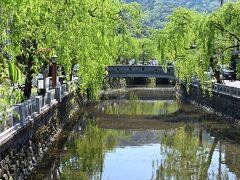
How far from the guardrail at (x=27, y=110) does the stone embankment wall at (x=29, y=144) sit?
0.18m

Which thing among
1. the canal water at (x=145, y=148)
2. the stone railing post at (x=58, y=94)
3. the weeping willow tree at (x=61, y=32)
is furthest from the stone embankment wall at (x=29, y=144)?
the weeping willow tree at (x=61, y=32)

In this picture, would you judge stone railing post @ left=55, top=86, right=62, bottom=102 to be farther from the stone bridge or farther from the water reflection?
the stone bridge

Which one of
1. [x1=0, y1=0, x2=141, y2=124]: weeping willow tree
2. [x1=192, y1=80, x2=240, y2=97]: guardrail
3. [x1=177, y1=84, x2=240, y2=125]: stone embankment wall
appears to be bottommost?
[x1=177, y1=84, x2=240, y2=125]: stone embankment wall

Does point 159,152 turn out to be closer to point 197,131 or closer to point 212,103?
point 197,131

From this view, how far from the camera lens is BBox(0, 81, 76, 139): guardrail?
13.6 metres

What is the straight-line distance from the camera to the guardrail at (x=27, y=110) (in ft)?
44.7

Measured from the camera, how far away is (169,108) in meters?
40.5

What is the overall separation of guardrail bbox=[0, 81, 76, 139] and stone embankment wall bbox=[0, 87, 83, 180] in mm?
185

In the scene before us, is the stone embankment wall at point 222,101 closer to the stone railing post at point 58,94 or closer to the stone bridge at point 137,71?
the stone railing post at point 58,94

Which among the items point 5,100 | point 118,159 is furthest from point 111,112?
point 5,100

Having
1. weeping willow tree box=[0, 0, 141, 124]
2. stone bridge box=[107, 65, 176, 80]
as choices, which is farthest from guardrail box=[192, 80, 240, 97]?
stone bridge box=[107, 65, 176, 80]

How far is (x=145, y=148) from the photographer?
22578 millimetres

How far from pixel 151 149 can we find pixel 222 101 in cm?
1217

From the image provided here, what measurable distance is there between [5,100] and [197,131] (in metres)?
21.0
